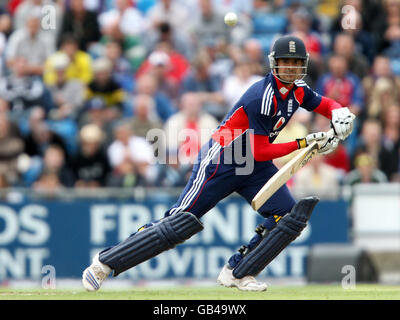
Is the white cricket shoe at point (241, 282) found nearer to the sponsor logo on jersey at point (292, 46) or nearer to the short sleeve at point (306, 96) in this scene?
the short sleeve at point (306, 96)

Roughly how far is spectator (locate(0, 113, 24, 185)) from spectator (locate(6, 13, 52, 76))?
1520 millimetres

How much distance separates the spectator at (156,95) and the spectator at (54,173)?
1545 millimetres

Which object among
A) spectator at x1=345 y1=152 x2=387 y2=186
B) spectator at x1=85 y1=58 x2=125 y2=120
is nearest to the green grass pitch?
spectator at x1=345 y1=152 x2=387 y2=186

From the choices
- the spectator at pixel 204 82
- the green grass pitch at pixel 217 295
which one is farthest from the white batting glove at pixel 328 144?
the spectator at pixel 204 82

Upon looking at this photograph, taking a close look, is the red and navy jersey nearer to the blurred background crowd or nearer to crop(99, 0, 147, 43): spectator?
the blurred background crowd

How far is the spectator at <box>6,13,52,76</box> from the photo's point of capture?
13375 millimetres

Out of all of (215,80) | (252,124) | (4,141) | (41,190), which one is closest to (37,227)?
(41,190)

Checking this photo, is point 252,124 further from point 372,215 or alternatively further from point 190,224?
point 372,215

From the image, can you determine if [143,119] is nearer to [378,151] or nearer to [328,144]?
[378,151]

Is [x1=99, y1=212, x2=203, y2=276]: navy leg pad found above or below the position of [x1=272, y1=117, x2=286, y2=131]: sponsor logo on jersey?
below

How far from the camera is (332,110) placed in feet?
24.9

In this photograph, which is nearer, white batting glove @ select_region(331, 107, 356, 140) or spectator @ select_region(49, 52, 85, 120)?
white batting glove @ select_region(331, 107, 356, 140)

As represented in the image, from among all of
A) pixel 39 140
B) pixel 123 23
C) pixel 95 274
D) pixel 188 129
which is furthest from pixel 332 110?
pixel 123 23

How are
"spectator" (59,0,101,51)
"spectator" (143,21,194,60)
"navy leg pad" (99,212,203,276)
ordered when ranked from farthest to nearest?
"spectator" (59,0,101,51), "spectator" (143,21,194,60), "navy leg pad" (99,212,203,276)
